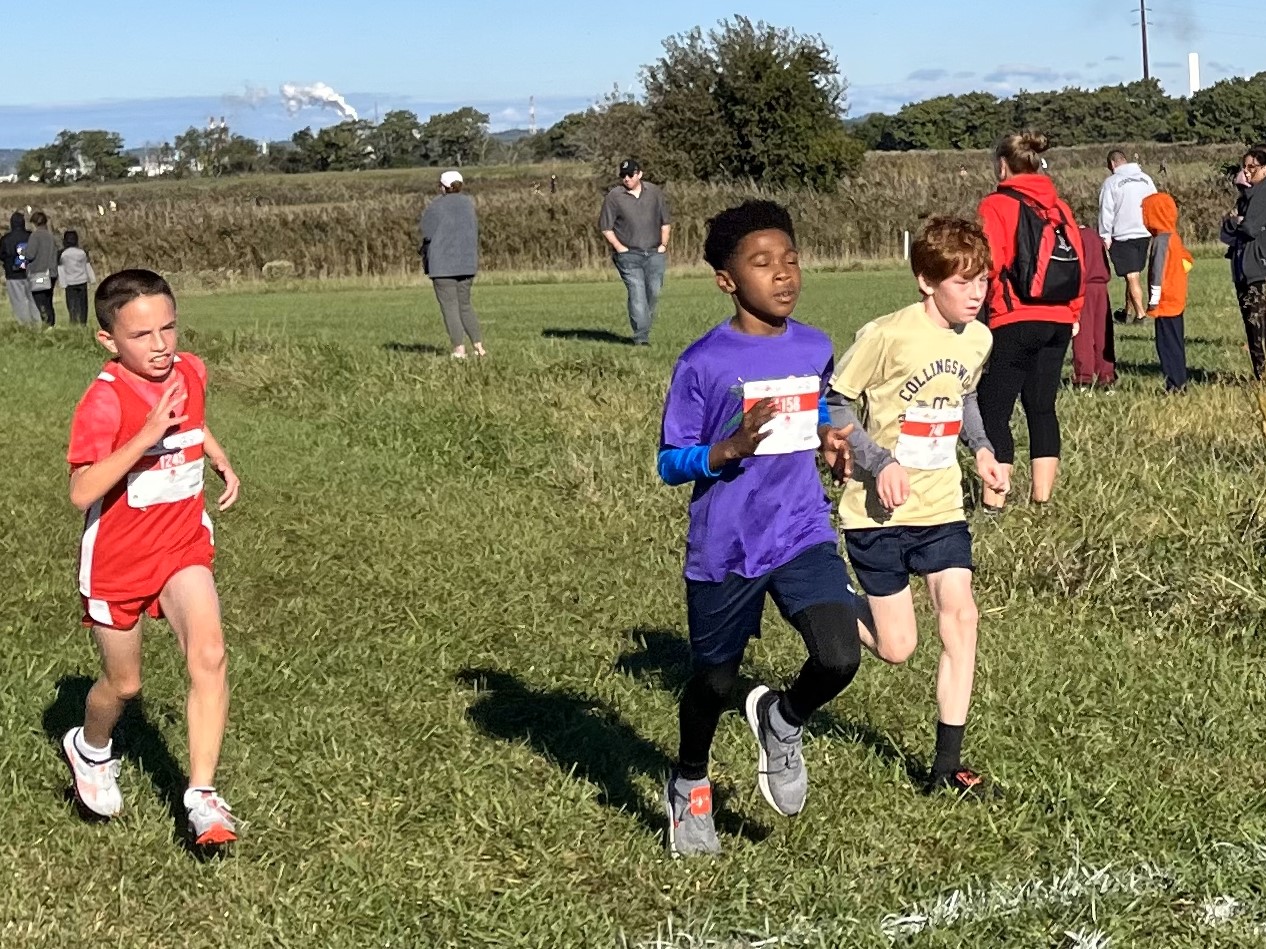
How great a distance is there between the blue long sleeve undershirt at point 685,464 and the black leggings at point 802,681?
0.50 metres

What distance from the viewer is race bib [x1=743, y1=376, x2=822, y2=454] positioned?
15.2ft

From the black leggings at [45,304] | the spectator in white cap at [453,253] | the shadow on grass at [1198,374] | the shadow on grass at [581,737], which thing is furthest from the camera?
the black leggings at [45,304]

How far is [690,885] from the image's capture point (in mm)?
4703

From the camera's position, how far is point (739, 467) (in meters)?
4.71

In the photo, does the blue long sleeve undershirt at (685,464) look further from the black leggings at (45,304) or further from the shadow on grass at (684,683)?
the black leggings at (45,304)

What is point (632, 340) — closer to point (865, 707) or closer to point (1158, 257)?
point (1158, 257)

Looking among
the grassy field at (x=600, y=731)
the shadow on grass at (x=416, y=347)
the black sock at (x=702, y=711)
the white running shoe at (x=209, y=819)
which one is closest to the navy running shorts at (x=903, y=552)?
the grassy field at (x=600, y=731)

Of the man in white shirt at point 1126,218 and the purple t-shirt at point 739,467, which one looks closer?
the purple t-shirt at point 739,467

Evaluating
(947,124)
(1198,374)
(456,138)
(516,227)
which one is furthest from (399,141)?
(1198,374)

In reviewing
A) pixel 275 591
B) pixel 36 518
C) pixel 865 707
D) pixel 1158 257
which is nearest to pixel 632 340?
pixel 1158 257

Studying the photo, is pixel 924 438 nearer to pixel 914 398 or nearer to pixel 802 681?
pixel 914 398

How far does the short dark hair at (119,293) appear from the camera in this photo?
4.78 meters

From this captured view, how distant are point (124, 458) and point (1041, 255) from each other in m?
5.76

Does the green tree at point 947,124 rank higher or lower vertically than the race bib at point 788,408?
higher
